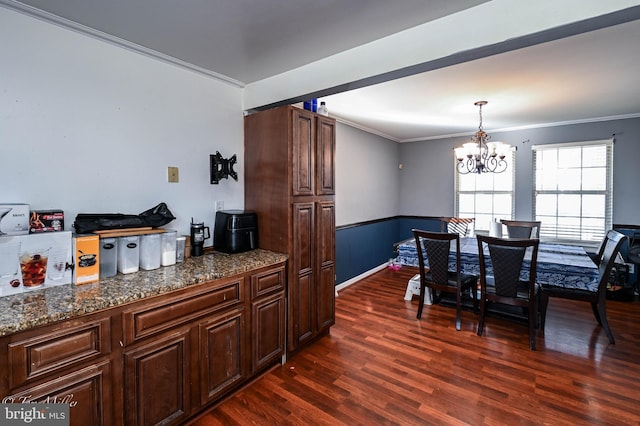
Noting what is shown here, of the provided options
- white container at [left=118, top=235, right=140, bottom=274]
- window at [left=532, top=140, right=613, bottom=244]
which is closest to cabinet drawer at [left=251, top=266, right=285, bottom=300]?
white container at [left=118, top=235, right=140, bottom=274]

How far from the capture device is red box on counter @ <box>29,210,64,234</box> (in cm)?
162

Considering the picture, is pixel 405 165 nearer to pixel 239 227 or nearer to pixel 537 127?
pixel 537 127

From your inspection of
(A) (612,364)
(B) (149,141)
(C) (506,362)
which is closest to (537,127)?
(A) (612,364)

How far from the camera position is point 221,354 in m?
1.97

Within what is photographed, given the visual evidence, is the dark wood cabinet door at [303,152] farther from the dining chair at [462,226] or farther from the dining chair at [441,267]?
the dining chair at [462,226]

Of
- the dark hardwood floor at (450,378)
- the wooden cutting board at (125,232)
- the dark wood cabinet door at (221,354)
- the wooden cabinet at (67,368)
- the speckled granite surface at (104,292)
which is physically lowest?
the dark hardwood floor at (450,378)

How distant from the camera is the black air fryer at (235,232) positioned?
244cm

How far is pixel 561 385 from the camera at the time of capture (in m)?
2.18

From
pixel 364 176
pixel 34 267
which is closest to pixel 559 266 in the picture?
pixel 364 176

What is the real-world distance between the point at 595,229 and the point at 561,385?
11.0ft

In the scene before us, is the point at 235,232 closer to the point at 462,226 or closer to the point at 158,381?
the point at 158,381

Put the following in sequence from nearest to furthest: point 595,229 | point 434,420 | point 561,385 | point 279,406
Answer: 1. point 434,420
2. point 279,406
3. point 561,385
4. point 595,229

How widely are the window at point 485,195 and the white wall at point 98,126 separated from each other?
4.42 metres

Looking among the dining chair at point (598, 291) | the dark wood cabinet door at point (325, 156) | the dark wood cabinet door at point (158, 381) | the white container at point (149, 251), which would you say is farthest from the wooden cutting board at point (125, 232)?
the dining chair at point (598, 291)
